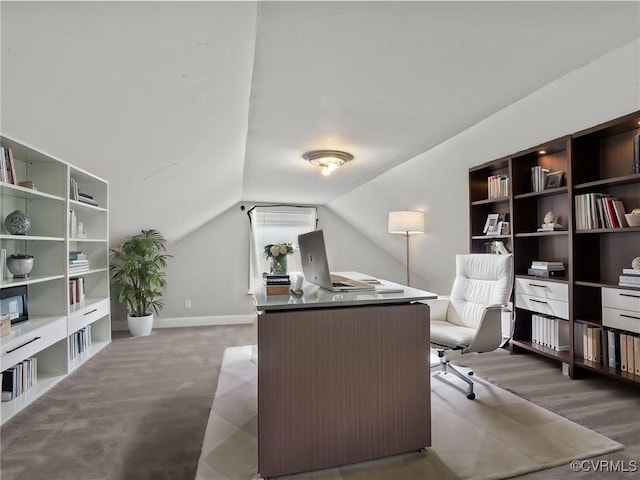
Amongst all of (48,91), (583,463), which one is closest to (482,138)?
(583,463)

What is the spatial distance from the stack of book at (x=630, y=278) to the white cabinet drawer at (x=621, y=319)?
0.18 metres

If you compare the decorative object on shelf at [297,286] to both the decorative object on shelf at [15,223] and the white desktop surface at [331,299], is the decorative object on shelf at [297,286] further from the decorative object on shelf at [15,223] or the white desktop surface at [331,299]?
the decorative object on shelf at [15,223]

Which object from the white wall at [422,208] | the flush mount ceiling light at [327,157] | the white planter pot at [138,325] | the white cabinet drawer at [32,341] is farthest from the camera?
the white planter pot at [138,325]

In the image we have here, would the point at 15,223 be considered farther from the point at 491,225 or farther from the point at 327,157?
the point at 491,225

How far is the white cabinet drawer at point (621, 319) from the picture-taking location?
7.34 feet

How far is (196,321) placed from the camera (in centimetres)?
492

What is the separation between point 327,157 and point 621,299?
240cm

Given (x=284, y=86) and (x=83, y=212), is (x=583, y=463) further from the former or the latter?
(x=83, y=212)

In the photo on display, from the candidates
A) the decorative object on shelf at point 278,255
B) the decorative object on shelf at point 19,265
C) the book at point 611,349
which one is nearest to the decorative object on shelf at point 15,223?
the decorative object on shelf at point 19,265

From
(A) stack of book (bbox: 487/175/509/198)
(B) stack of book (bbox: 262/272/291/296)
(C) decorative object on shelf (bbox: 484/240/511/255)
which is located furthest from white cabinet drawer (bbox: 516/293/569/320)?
(B) stack of book (bbox: 262/272/291/296)

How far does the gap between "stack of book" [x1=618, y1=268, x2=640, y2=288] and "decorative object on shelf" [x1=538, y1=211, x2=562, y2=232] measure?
0.60 meters

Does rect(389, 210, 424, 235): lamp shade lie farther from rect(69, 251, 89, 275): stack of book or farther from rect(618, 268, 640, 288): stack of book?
rect(69, 251, 89, 275): stack of book

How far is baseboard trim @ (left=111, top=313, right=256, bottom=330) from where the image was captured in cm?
457

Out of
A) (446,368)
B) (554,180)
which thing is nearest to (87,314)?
(446,368)
